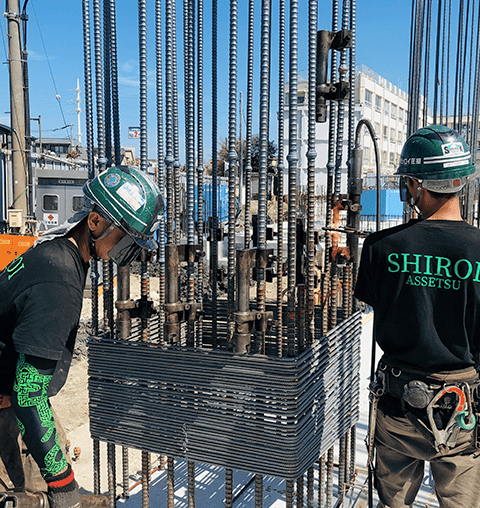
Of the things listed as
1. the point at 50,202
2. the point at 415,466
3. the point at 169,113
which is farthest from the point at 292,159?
the point at 50,202

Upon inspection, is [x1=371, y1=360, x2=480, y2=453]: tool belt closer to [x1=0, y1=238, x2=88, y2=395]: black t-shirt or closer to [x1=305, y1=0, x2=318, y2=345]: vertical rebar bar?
[x1=305, y1=0, x2=318, y2=345]: vertical rebar bar

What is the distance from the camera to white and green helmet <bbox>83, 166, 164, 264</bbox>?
2.43 meters

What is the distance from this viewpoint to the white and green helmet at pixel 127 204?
2430 millimetres

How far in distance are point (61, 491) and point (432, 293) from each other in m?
1.91

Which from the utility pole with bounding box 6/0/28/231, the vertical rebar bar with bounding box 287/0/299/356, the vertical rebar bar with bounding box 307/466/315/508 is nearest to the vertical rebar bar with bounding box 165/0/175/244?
the vertical rebar bar with bounding box 287/0/299/356

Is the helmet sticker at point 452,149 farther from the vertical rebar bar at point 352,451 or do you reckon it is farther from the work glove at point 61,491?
Result: the work glove at point 61,491

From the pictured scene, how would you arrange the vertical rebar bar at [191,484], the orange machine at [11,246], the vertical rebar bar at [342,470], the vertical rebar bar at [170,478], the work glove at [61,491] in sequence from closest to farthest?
the work glove at [61,491], the vertical rebar bar at [191,484], the vertical rebar bar at [170,478], the vertical rebar bar at [342,470], the orange machine at [11,246]

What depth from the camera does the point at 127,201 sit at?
2.44m

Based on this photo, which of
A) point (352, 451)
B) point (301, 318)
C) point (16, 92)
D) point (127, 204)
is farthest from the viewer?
point (16, 92)

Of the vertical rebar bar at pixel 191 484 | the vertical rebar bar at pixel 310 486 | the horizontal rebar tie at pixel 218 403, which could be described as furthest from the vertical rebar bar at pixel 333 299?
the vertical rebar bar at pixel 191 484

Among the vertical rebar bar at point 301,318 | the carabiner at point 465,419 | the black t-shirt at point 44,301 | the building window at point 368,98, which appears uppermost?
the building window at point 368,98

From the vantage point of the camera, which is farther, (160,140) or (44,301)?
(160,140)

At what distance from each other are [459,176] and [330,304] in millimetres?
1205

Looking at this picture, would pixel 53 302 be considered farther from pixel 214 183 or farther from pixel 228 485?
pixel 214 183
